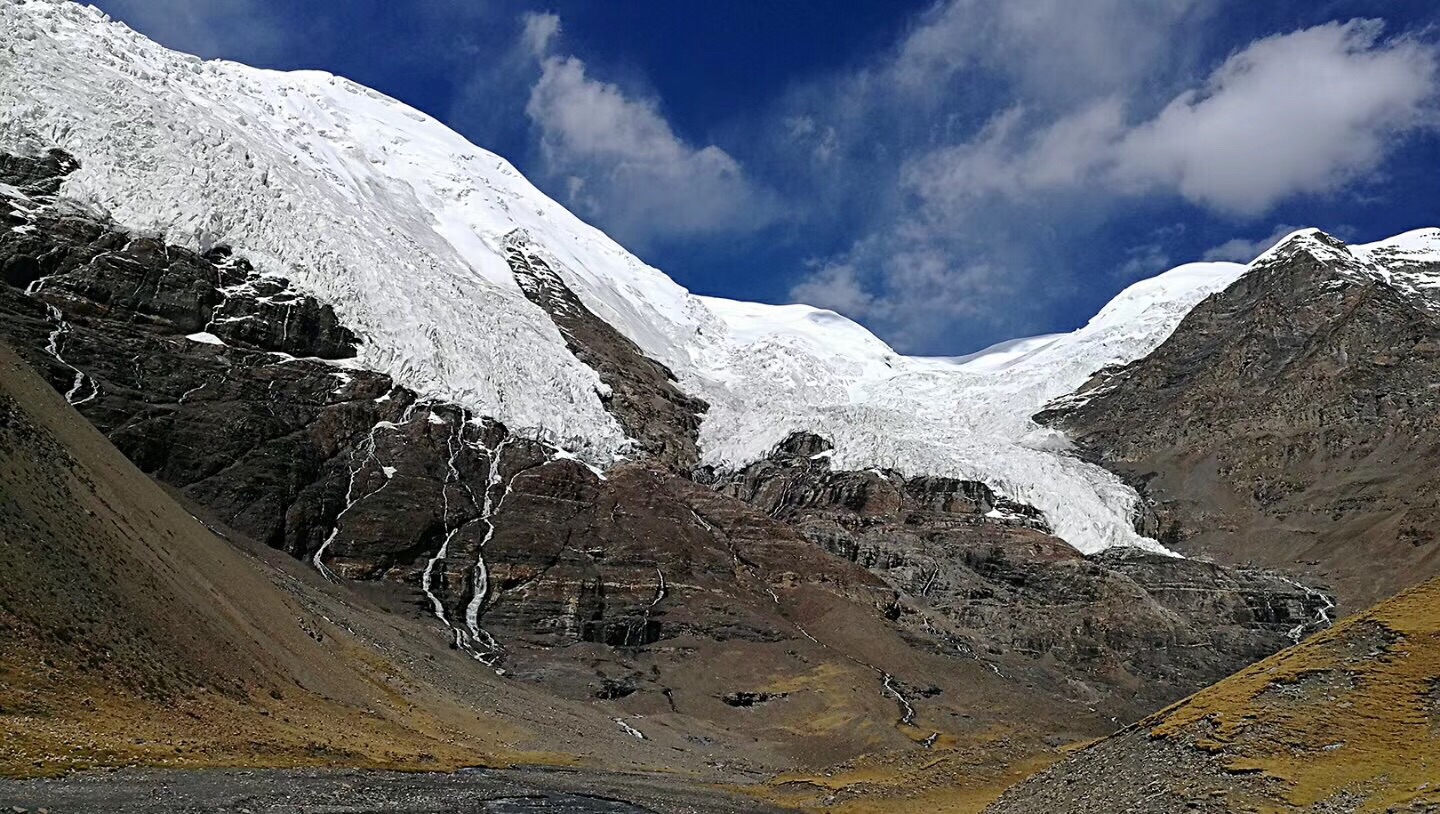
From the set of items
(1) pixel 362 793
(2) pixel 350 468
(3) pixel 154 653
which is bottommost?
(1) pixel 362 793

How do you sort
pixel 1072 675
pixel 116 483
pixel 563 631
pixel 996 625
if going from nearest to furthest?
pixel 116 483 → pixel 563 631 → pixel 1072 675 → pixel 996 625

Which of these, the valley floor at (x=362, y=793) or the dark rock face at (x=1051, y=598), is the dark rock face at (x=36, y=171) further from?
the valley floor at (x=362, y=793)

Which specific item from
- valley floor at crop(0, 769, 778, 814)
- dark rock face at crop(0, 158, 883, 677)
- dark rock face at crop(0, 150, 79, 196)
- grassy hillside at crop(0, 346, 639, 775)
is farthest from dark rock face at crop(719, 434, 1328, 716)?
dark rock face at crop(0, 150, 79, 196)

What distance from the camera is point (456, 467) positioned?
142000 millimetres

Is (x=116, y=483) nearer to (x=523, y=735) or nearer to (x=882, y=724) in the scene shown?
(x=523, y=735)

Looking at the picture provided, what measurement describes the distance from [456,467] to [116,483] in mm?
78552

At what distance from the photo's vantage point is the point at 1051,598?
171125mm

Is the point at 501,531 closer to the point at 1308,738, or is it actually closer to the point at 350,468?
the point at 350,468

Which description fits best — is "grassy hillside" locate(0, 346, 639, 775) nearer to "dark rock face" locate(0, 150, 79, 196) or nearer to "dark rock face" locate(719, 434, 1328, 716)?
"dark rock face" locate(719, 434, 1328, 716)

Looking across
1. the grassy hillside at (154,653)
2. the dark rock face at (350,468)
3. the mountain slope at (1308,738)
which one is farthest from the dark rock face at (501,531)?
the mountain slope at (1308,738)

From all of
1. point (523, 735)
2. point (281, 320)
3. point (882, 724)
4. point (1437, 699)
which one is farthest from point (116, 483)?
point (281, 320)

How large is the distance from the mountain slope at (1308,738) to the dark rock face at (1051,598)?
109m

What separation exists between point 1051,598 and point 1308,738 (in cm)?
14674

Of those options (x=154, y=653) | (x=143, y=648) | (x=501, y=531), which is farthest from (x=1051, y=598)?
(x=143, y=648)
